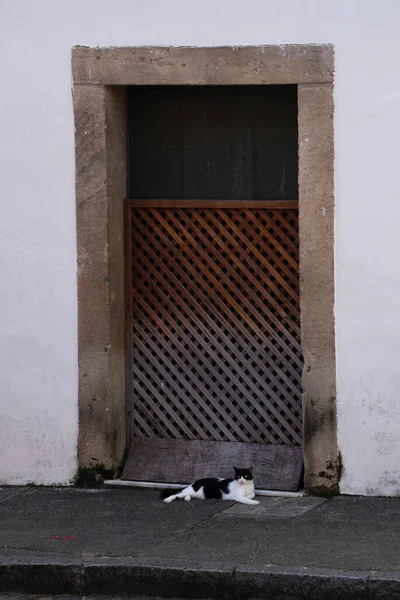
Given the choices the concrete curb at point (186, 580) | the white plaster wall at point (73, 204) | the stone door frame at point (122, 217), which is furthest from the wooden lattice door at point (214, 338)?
the concrete curb at point (186, 580)

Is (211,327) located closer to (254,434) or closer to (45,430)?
(254,434)

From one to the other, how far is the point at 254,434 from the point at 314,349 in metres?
0.90

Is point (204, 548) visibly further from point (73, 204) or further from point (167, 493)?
point (73, 204)

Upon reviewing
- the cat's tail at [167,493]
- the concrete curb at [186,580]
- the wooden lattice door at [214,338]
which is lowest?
the concrete curb at [186,580]

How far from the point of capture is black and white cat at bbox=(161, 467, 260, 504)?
855 cm

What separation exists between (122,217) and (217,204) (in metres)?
0.70

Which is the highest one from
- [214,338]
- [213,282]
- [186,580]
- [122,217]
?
[122,217]

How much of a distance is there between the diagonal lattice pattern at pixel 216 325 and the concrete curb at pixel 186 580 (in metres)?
2.26

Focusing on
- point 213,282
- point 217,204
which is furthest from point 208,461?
point 217,204

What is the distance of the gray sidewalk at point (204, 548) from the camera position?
268 inches

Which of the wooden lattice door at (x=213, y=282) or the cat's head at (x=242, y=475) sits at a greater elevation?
the wooden lattice door at (x=213, y=282)

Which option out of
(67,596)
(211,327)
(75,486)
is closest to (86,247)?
(211,327)

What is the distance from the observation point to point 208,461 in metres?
9.12

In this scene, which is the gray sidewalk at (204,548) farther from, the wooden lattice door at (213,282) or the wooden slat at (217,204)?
the wooden slat at (217,204)
